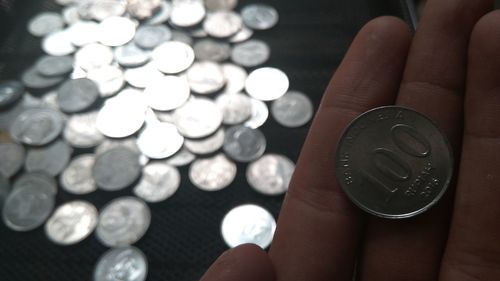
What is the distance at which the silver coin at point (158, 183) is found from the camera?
3.64ft

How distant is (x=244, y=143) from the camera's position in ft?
3.88

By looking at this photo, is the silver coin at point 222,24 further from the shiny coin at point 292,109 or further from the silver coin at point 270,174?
the silver coin at point 270,174

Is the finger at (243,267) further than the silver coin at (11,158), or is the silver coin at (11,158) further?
the silver coin at (11,158)

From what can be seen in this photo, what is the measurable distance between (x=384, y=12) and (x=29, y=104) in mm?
1077

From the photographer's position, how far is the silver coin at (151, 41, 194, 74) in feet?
4.41

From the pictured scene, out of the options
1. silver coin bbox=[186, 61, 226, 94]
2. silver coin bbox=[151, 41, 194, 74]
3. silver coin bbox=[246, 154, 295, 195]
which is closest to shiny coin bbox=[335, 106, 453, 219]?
silver coin bbox=[246, 154, 295, 195]

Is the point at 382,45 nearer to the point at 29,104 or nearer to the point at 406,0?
the point at 406,0

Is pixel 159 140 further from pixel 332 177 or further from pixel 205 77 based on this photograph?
pixel 332 177

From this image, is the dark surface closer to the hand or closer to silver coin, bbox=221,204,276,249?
silver coin, bbox=221,204,276,249

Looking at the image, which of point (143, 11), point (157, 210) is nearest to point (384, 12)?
point (143, 11)

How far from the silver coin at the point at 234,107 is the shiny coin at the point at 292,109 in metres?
0.07

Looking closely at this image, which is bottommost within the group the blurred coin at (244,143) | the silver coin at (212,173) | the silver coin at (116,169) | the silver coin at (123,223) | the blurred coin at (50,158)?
the silver coin at (123,223)

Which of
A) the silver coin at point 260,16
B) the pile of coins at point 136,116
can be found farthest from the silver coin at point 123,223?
the silver coin at point 260,16

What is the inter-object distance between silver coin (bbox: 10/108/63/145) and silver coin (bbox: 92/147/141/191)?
17cm
